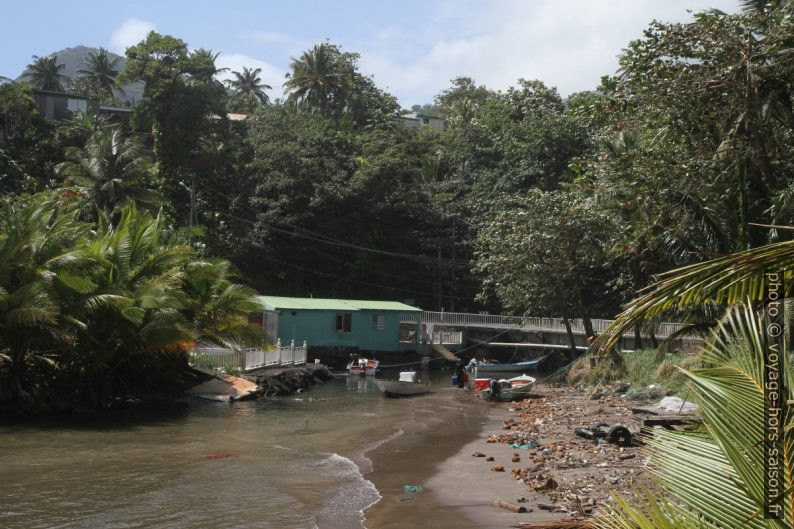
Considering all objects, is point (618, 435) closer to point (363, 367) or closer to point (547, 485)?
point (547, 485)

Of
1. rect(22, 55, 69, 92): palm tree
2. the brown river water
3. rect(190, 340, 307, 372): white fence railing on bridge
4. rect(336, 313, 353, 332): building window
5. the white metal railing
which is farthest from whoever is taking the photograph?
rect(22, 55, 69, 92): palm tree

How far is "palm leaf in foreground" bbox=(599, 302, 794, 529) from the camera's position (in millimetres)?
3072

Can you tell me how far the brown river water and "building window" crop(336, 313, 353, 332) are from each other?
17896mm

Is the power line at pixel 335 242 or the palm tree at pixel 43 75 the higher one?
the palm tree at pixel 43 75

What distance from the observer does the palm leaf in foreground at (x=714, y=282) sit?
259 centimetres

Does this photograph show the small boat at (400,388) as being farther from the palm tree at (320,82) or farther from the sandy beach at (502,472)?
the palm tree at (320,82)

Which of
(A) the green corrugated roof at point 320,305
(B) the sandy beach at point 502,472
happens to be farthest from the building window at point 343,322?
(B) the sandy beach at point 502,472

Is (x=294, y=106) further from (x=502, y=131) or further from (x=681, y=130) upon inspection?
(x=681, y=130)

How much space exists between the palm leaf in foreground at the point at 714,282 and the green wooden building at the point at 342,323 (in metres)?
40.7

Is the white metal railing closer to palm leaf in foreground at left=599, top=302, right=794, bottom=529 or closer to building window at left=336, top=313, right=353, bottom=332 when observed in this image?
building window at left=336, top=313, right=353, bottom=332

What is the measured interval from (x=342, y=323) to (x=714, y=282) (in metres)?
44.6

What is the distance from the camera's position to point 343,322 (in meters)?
46.8

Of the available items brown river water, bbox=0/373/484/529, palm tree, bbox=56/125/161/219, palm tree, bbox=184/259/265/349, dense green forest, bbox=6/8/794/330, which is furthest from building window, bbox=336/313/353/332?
brown river water, bbox=0/373/484/529

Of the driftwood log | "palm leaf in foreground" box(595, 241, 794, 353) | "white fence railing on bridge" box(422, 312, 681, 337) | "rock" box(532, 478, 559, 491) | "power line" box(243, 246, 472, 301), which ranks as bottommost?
the driftwood log
